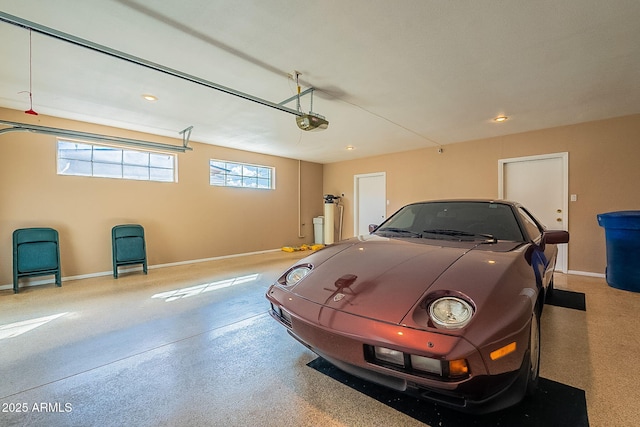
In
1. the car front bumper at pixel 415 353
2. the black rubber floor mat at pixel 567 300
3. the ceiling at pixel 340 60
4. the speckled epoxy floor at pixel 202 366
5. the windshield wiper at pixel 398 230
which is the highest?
the ceiling at pixel 340 60

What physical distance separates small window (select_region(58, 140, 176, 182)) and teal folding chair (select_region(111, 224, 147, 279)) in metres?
0.94

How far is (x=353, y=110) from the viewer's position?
11.8ft

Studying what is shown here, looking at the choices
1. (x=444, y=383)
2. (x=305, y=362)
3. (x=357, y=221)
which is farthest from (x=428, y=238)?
(x=357, y=221)

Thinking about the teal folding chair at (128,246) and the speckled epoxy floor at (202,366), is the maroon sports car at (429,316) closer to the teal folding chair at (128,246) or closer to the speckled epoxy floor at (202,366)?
the speckled epoxy floor at (202,366)

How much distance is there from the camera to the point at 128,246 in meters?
4.30

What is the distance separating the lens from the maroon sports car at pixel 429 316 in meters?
0.92

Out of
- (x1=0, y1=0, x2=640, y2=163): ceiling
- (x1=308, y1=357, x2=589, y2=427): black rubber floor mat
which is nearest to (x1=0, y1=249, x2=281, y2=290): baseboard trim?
(x1=0, y1=0, x2=640, y2=163): ceiling

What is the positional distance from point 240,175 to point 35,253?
360cm

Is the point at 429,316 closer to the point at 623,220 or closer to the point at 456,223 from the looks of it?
the point at 456,223

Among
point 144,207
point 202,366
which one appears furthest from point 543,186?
point 144,207

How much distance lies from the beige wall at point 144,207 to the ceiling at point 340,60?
0.82 metres

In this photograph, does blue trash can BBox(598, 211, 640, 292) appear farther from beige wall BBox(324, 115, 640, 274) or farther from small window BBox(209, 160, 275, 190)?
small window BBox(209, 160, 275, 190)

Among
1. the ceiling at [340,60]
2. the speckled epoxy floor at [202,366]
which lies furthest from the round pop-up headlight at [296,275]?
the ceiling at [340,60]

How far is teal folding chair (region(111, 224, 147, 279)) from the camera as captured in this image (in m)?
4.19
